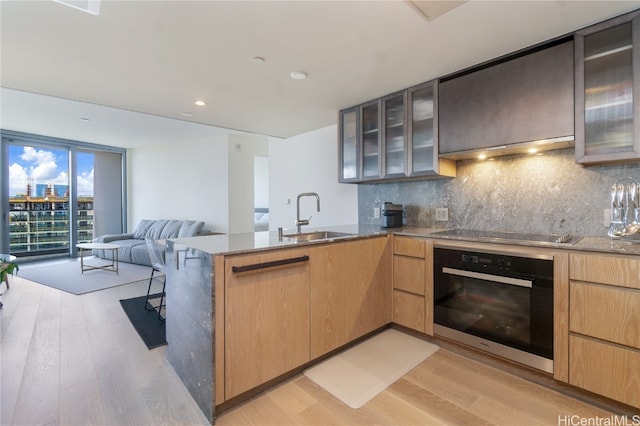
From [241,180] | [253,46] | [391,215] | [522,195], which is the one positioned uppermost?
[253,46]

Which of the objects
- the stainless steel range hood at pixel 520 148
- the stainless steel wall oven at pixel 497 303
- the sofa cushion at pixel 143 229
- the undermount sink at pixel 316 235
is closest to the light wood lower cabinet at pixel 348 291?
the undermount sink at pixel 316 235

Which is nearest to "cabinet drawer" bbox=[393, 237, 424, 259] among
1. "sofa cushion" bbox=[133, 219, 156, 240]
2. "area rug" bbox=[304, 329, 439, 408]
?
"area rug" bbox=[304, 329, 439, 408]

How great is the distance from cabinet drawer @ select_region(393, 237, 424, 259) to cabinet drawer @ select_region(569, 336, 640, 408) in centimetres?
103

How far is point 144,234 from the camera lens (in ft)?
20.5

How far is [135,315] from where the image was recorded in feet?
9.78

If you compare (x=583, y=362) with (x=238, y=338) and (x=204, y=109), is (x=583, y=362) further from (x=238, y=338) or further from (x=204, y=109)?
(x=204, y=109)

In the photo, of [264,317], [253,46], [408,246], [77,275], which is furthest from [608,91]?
[77,275]

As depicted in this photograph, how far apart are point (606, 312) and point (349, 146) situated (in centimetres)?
241

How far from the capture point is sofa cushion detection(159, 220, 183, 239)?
574cm

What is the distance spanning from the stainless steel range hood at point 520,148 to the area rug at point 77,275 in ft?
15.5

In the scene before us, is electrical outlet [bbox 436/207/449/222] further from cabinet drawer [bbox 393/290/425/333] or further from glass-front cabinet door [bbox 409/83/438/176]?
cabinet drawer [bbox 393/290/425/333]

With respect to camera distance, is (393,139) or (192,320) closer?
(192,320)

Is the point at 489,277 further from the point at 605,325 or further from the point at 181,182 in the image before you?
the point at 181,182

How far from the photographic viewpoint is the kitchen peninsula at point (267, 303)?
1.52m
